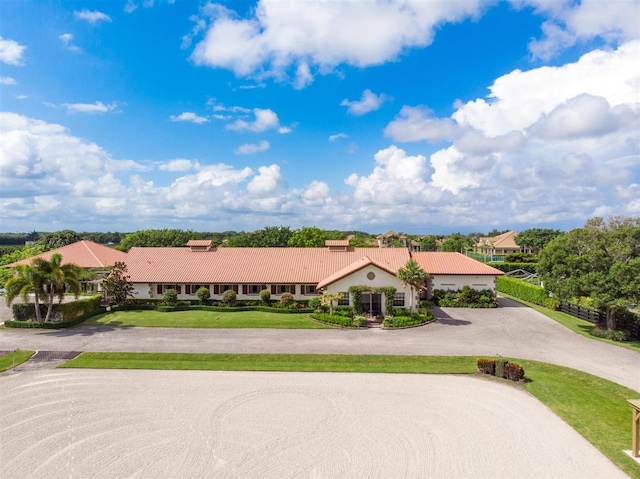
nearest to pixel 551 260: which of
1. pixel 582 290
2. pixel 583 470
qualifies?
pixel 582 290

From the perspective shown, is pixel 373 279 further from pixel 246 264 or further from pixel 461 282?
pixel 246 264

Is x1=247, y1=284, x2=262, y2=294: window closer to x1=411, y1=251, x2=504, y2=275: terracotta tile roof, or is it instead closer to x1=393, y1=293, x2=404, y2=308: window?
x1=393, y1=293, x2=404, y2=308: window

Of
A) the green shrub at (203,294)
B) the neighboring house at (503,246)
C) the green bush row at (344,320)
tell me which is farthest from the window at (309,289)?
the neighboring house at (503,246)

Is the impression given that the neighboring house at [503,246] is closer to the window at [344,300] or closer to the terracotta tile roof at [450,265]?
the terracotta tile roof at [450,265]

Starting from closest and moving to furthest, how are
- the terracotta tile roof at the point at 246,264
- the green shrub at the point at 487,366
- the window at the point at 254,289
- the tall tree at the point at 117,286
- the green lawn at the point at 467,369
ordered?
the green lawn at the point at 467,369
the green shrub at the point at 487,366
the tall tree at the point at 117,286
the window at the point at 254,289
the terracotta tile roof at the point at 246,264

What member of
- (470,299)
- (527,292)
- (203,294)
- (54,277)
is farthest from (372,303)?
(54,277)

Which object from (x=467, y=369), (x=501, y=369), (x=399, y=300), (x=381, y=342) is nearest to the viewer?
(x=501, y=369)

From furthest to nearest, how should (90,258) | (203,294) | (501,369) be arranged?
(90,258) → (203,294) → (501,369)
